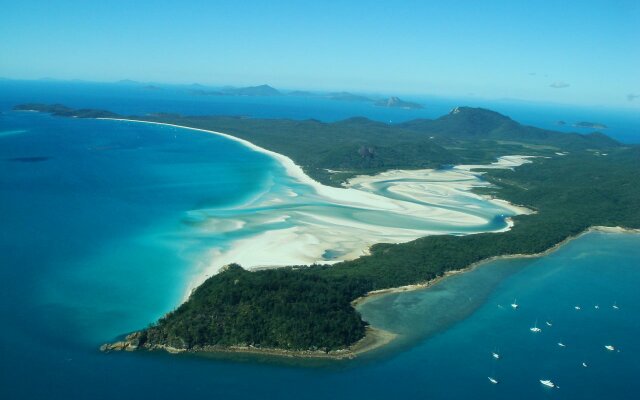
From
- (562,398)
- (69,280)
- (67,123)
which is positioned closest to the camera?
(562,398)

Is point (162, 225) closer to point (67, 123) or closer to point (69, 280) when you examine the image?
point (69, 280)

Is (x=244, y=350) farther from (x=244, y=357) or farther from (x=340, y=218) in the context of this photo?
(x=340, y=218)

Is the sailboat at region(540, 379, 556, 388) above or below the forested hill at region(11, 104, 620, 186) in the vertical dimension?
below

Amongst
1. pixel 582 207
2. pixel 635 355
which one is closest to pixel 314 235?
pixel 635 355

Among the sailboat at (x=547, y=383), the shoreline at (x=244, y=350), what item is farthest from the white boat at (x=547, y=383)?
the shoreline at (x=244, y=350)

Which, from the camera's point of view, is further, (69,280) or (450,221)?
(450,221)

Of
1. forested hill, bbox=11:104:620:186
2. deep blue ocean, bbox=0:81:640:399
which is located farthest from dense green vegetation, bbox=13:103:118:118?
deep blue ocean, bbox=0:81:640:399

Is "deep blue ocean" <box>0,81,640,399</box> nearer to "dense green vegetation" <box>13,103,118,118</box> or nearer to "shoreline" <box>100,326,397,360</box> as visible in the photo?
"shoreline" <box>100,326,397,360</box>
